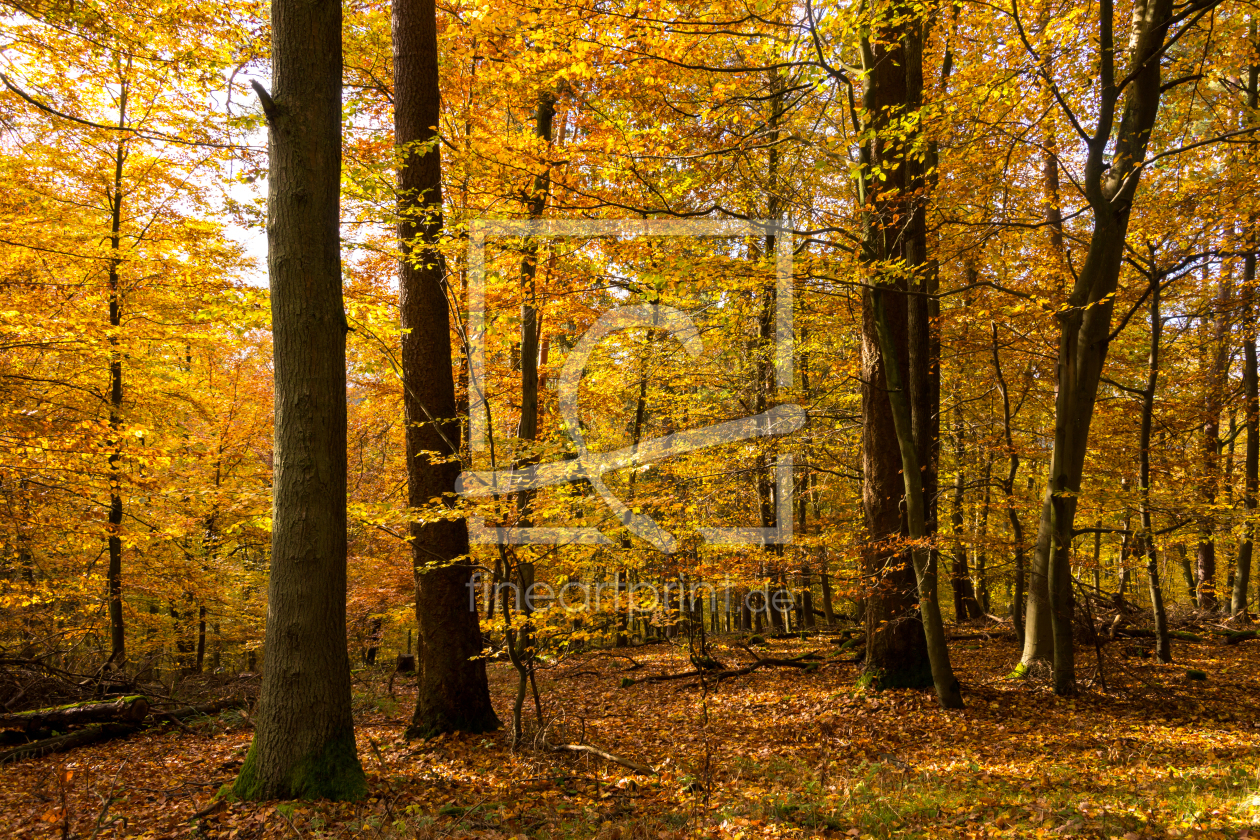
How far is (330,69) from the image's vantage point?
4.96m

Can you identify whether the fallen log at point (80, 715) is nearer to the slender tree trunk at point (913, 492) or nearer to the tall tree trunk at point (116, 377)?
the tall tree trunk at point (116, 377)

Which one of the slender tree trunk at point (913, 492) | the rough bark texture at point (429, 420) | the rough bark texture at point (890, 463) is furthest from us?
the rough bark texture at point (890, 463)

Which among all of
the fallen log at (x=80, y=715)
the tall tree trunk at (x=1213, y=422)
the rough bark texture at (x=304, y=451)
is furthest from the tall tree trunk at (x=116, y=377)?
the tall tree trunk at (x=1213, y=422)

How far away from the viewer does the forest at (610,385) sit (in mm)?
4832

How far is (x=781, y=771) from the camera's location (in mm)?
5938

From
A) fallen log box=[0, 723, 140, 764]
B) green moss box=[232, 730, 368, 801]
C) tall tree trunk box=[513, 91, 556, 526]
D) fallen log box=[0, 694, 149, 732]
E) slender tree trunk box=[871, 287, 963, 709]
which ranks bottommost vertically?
fallen log box=[0, 723, 140, 764]

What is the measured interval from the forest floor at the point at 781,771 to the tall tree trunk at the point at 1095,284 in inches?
58.7

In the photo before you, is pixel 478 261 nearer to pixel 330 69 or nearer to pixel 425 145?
pixel 425 145

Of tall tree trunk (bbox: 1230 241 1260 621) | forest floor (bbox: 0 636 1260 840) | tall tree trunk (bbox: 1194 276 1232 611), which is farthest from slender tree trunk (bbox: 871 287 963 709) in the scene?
tall tree trunk (bbox: 1230 241 1260 621)

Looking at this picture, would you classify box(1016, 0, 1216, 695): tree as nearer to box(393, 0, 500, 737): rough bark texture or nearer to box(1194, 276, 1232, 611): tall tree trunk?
box(1194, 276, 1232, 611): tall tree trunk

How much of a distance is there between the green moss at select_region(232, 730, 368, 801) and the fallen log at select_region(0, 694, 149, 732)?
4.94 meters

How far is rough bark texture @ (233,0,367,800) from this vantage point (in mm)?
4672

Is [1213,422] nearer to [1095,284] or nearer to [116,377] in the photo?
[1095,284]

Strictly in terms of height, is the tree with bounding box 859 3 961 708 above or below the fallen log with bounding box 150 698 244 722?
above
